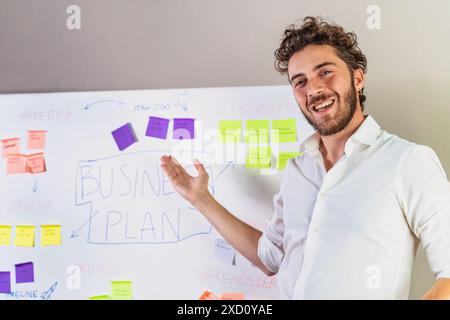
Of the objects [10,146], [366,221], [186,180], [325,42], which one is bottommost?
[366,221]

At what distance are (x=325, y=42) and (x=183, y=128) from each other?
0.63 meters

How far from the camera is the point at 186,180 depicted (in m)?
2.00

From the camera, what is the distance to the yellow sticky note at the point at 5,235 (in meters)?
2.08

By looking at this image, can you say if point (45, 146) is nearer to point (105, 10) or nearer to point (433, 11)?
point (105, 10)

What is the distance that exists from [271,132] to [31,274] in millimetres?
1117

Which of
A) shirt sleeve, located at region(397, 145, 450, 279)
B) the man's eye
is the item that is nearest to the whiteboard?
the man's eye

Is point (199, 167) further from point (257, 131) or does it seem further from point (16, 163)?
point (16, 163)

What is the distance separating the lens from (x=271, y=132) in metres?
1.97

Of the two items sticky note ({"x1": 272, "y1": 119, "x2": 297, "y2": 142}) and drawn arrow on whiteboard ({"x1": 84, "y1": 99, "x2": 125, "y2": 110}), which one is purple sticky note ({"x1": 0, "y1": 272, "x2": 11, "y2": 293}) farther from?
sticky note ({"x1": 272, "y1": 119, "x2": 297, "y2": 142})

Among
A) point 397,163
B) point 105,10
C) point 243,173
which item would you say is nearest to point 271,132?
point 243,173

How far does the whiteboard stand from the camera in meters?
1.97

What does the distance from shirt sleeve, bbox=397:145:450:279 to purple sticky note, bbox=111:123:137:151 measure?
40.7 inches

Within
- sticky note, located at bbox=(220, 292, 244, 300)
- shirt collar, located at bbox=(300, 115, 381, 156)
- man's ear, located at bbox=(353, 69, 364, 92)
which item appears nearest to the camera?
shirt collar, located at bbox=(300, 115, 381, 156)

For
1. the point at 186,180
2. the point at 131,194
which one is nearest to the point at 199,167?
the point at 186,180
